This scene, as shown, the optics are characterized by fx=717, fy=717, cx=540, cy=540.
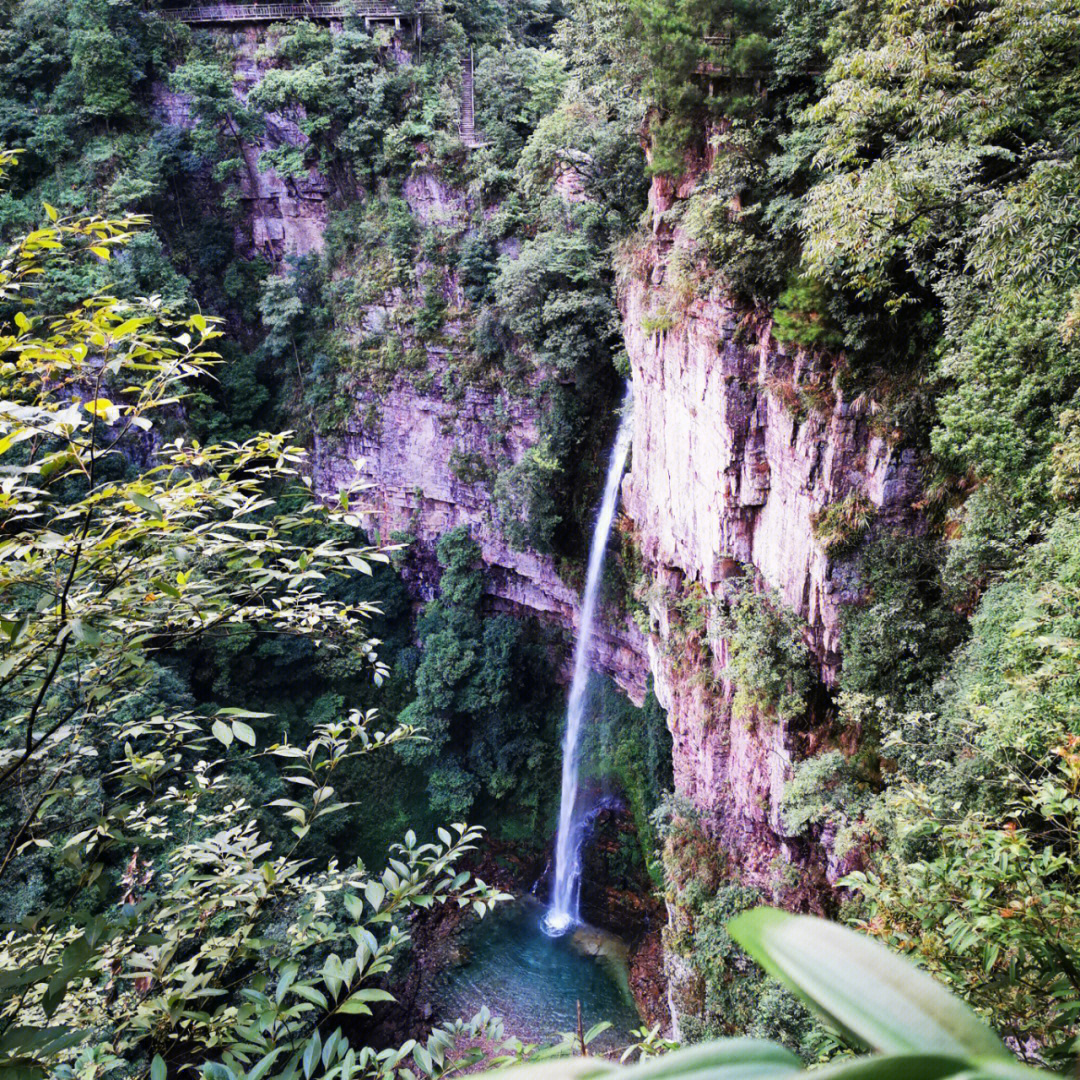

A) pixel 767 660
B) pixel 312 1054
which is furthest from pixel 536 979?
pixel 312 1054

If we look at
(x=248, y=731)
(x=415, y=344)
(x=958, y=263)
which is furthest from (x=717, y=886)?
(x=415, y=344)

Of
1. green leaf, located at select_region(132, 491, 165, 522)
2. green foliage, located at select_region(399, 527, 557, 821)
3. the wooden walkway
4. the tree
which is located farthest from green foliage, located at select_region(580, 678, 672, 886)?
the wooden walkway

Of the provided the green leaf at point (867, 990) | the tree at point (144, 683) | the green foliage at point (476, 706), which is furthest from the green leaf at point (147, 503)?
the green foliage at point (476, 706)

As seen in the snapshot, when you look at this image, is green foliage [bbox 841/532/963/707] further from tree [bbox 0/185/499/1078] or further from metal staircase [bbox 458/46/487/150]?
metal staircase [bbox 458/46/487/150]

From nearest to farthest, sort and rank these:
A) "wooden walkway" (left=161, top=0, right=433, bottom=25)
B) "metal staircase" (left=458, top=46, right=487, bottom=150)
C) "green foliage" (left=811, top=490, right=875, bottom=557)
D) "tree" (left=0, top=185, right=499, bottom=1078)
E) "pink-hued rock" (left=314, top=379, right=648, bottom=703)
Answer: "tree" (left=0, top=185, right=499, bottom=1078) < "green foliage" (left=811, top=490, right=875, bottom=557) < "pink-hued rock" (left=314, top=379, right=648, bottom=703) < "metal staircase" (left=458, top=46, right=487, bottom=150) < "wooden walkway" (left=161, top=0, right=433, bottom=25)

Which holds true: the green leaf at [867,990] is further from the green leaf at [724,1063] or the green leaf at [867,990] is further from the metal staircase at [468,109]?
the metal staircase at [468,109]

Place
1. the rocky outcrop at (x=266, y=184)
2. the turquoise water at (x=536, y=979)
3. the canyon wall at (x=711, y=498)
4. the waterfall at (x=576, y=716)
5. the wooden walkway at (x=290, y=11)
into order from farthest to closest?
the rocky outcrop at (x=266, y=184) → the wooden walkway at (x=290, y=11) → the waterfall at (x=576, y=716) → the turquoise water at (x=536, y=979) → the canyon wall at (x=711, y=498)
